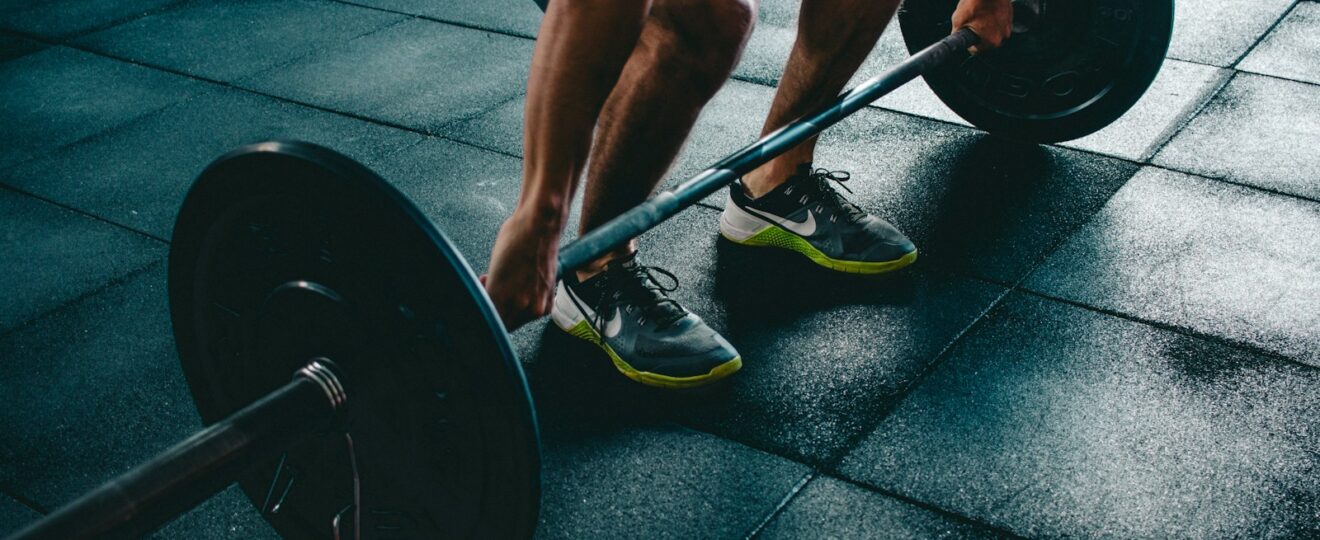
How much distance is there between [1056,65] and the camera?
7.15 ft

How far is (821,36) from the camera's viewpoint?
1868 millimetres

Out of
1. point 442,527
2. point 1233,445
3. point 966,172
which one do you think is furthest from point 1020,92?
point 442,527

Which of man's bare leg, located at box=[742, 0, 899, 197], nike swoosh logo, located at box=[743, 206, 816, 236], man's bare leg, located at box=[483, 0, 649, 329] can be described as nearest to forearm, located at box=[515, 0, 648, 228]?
man's bare leg, located at box=[483, 0, 649, 329]

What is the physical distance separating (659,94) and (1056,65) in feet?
3.17

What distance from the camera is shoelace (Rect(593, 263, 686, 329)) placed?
5.76ft

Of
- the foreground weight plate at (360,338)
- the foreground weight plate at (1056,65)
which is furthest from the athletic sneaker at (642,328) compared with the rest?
the foreground weight plate at (1056,65)

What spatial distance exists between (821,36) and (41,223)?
67.6 inches

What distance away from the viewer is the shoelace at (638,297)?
176cm

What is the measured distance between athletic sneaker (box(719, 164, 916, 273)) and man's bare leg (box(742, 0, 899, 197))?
0.15 m

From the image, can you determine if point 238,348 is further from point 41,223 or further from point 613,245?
point 41,223

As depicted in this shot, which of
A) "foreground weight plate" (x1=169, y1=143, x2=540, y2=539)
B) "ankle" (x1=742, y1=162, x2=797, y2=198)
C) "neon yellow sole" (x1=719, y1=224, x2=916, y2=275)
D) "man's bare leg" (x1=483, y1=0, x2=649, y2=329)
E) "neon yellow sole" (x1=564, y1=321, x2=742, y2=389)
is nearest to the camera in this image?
"foreground weight plate" (x1=169, y1=143, x2=540, y2=539)

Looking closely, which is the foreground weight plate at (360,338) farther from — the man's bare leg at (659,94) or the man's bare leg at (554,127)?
the man's bare leg at (659,94)

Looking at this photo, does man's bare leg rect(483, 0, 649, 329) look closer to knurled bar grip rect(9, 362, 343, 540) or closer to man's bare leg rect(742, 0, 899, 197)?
knurled bar grip rect(9, 362, 343, 540)

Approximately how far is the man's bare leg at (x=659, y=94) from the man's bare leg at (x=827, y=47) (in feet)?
0.84
